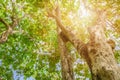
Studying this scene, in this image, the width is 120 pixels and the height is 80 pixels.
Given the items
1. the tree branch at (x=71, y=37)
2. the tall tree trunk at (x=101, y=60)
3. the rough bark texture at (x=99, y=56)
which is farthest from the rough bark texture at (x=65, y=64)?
the tall tree trunk at (x=101, y=60)

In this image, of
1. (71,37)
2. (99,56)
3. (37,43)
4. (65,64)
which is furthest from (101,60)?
(37,43)

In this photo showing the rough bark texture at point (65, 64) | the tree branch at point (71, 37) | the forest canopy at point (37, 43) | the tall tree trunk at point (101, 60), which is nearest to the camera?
the tall tree trunk at point (101, 60)

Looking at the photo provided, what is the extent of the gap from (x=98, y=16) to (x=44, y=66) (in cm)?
836

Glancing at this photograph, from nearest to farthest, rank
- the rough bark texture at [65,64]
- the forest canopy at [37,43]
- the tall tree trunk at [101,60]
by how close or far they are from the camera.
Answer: the tall tree trunk at [101,60] → the rough bark texture at [65,64] → the forest canopy at [37,43]

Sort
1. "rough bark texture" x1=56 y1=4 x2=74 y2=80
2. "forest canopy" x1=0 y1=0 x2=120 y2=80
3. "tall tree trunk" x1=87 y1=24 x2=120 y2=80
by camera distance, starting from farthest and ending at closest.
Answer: "forest canopy" x1=0 y1=0 x2=120 y2=80 → "rough bark texture" x1=56 y1=4 x2=74 y2=80 → "tall tree trunk" x1=87 y1=24 x2=120 y2=80

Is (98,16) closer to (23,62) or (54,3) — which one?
(54,3)

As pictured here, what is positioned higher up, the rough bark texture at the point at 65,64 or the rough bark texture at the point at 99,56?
the rough bark texture at the point at 99,56

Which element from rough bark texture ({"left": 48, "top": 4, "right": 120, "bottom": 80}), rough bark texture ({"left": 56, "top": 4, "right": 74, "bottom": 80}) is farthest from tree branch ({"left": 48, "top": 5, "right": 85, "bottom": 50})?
rough bark texture ({"left": 56, "top": 4, "right": 74, "bottom": 80})

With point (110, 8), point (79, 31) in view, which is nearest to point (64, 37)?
point (110, 8)

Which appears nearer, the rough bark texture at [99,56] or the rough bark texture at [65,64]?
the rough bark texture at [99,56]

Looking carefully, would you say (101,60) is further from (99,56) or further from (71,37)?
(71,37)

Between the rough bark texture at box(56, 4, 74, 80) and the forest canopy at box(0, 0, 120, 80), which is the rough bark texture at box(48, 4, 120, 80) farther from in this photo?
the forest canopy at box(0, 0, 120, 80)

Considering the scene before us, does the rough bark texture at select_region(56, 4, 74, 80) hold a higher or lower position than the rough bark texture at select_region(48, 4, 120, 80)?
lower

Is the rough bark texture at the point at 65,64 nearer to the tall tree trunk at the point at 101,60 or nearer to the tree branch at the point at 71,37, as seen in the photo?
the tree branch at the point at 71,37
